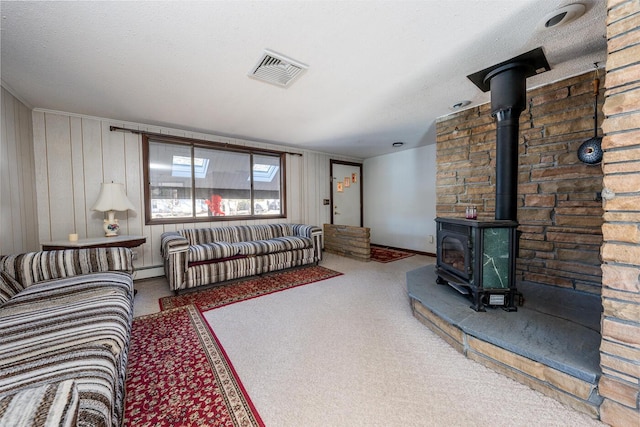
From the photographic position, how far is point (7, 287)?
1679mm

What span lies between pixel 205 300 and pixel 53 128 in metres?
2.80

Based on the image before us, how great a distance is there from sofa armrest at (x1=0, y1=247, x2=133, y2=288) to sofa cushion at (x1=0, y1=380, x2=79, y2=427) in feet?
5.92

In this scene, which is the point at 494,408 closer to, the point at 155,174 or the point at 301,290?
the point at 301,290

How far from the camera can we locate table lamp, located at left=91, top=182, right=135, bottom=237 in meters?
2.91

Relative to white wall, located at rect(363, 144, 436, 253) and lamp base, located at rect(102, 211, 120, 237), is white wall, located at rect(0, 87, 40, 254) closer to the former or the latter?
lamp base, located at rect(102, 211, 120, 237)

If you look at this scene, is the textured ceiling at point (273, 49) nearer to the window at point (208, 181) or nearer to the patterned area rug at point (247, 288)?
the window at point (208, 181)

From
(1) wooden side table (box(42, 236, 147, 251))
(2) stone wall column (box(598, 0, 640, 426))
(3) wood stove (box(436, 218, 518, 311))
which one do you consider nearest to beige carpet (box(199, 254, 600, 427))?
(2) stone wall column (box(598, 0, 640, 426))

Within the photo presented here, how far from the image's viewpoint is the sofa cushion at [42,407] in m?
0.59

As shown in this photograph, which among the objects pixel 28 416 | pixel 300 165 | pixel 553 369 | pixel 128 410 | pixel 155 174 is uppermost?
pixel 300 165

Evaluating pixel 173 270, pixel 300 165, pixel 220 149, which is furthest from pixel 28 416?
pixel 300 165

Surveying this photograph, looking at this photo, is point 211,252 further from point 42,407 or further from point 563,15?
point 563,15

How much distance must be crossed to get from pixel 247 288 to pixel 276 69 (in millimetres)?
2480

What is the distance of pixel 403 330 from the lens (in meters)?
2.02

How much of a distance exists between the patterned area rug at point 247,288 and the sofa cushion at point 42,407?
190cm
